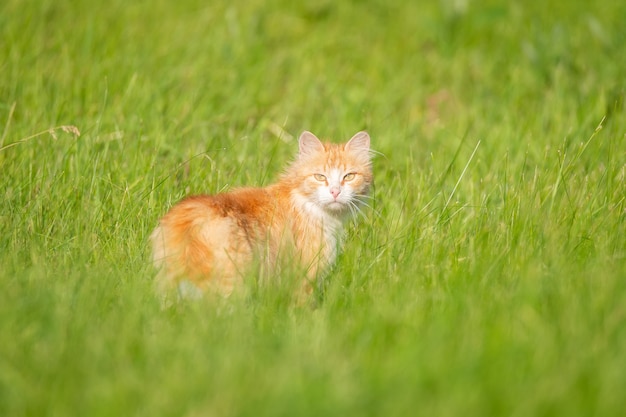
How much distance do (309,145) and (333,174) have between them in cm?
32

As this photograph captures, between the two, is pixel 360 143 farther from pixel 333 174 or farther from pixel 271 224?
pixel 271 224

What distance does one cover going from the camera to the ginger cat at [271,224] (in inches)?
→ 157

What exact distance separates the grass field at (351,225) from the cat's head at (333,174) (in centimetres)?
26

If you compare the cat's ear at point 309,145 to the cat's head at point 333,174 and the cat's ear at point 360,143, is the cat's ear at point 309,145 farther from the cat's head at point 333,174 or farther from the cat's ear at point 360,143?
the cat's ear at point 360,143

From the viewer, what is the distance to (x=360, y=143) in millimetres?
5246

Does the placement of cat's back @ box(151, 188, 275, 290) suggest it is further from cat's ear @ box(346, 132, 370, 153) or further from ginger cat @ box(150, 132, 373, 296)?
cat's ear @ box(346, 132, 370, 153)

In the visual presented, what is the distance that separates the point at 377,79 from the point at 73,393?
Result: 543 centimetres

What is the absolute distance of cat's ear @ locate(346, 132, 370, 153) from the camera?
17.1ft

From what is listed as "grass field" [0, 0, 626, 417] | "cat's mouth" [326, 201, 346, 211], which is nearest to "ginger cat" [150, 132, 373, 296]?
"cat's mouth" [326, 201, 346, 211]

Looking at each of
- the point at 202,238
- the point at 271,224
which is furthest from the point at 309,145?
the point at 202,238

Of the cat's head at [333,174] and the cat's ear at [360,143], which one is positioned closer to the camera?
the cat's head at [333,174]

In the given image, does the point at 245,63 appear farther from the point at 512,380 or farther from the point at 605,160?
the point at 512,380

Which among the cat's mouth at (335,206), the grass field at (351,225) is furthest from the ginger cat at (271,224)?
the grass field at (351,225)

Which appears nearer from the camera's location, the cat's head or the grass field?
the grass field
